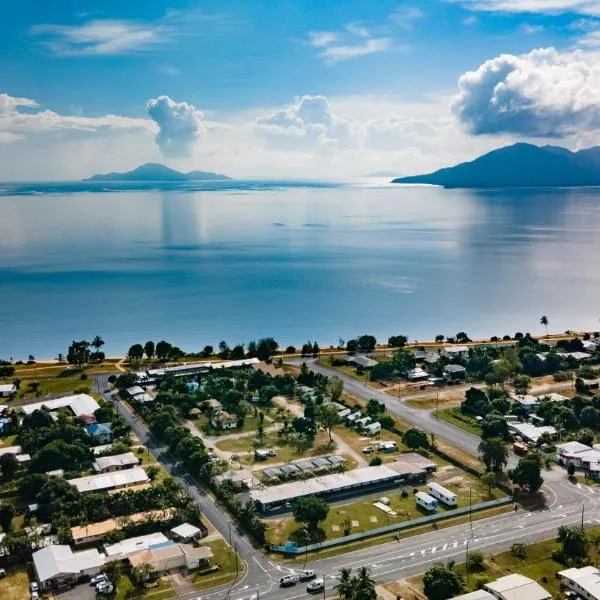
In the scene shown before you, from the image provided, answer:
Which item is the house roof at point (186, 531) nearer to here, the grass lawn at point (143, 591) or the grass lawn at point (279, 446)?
the grass lawn at point (143, 591)

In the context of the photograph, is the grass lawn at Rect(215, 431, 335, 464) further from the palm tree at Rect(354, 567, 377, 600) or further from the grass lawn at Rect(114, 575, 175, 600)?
the palm tree at Rect(354, 567, 377, 600)

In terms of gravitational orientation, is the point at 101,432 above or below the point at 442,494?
above

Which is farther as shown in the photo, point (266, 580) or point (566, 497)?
point (566, 497)

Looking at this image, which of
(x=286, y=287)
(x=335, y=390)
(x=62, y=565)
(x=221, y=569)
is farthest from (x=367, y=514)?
(x=286, y=287)

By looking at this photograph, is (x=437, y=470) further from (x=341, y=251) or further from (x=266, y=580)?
(x=341, y=251)

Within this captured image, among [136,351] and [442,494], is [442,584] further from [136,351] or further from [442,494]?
[136,351]

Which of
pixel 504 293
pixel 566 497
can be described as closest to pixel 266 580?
pixel 566 497
